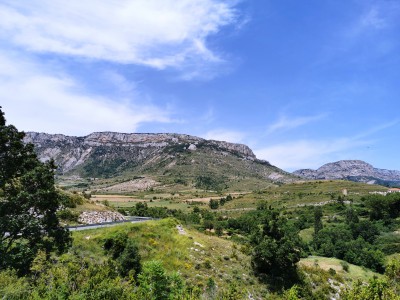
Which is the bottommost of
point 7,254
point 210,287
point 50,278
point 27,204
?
point 210,287

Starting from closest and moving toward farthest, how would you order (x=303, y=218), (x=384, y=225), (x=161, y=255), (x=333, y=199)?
(x=161, y=255)
(x=384, y=225)
(x=303, y=218)
(x=333, y=199)

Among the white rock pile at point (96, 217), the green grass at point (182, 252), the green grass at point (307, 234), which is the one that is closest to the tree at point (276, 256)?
the green grass at point (182, 252)

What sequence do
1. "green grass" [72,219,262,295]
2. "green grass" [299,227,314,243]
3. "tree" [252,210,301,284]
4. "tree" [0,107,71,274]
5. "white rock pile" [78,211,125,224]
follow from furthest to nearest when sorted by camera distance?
1. "green grass" [299,227,314,243]
2. "white rock pile" [78,211,125,224]
3. "tree" [252,210,301,284]
4. "green grass" [72,219,262,295]
5. "tree" [0,107,71,274]

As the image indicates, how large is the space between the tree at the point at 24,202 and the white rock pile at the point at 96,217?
19.8m

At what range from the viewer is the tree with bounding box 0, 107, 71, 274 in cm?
2105

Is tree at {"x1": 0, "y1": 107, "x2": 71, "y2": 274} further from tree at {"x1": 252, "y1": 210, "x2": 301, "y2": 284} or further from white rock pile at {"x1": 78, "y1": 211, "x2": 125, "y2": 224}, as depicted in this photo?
tree at {"x1": 252, "y1": 210, "x2": 301, "y2": 284}

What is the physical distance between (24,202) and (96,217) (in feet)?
79.4

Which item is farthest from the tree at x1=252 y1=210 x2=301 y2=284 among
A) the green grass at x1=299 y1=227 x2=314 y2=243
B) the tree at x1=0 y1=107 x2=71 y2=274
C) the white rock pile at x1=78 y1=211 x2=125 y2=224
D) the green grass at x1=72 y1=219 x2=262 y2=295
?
the green grass at x1=299 y1=227 x2=314 y2=243

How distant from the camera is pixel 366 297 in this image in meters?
18.6

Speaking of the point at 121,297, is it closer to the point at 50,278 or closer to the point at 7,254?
the point at 50,278

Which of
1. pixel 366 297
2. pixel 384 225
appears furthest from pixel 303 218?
pixel 366 297

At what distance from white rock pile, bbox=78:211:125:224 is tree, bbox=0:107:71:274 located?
1984 cm

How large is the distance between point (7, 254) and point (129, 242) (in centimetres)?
1094

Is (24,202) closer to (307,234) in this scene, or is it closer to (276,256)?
(276,256)
